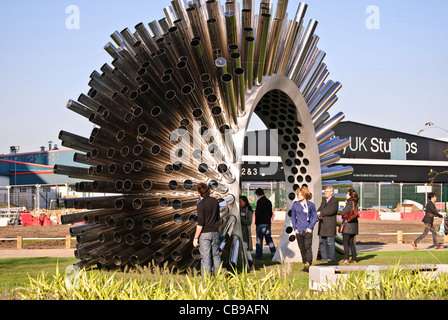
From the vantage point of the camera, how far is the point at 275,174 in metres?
50.4

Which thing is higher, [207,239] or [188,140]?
[188,140]

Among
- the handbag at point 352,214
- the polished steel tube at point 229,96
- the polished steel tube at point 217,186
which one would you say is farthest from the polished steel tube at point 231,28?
the handbag at point 352,214

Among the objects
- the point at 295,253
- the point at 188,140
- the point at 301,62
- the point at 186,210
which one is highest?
the point at 301,62

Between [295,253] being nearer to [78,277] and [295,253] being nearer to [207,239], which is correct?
[207,239]

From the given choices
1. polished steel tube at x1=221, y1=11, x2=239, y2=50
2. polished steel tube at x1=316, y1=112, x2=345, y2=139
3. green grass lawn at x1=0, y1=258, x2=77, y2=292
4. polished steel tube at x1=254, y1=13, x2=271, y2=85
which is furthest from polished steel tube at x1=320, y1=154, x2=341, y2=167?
green grass lawn at x1=0, y1=258, x2=77, y2=292

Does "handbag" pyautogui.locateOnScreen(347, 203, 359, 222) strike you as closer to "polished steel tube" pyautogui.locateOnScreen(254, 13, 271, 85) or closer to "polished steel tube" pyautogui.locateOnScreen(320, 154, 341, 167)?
"polished steel tube" pyautogui.locateOnScreen(320, 154, 341, 167)

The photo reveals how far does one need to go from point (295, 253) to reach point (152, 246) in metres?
4.59

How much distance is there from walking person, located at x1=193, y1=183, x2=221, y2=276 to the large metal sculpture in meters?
0.46

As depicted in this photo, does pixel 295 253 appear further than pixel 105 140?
Yes

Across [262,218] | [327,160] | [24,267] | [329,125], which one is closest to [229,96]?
[329,125]

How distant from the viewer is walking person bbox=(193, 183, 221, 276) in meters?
9.33
